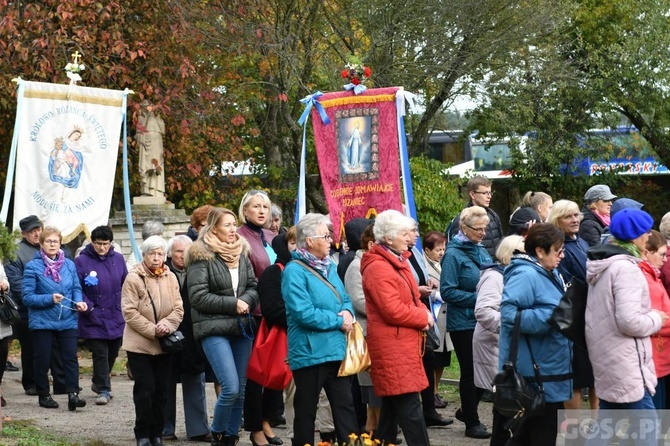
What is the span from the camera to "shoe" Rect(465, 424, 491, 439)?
932cm

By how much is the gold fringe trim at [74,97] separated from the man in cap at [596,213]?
18.8 ft

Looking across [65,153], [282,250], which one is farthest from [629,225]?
[65,153]

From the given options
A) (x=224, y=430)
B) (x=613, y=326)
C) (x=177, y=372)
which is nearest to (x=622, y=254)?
(x=613, y=326)

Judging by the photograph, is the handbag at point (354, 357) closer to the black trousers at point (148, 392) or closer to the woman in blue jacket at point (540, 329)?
the woman in blue jacket at point (540, 329)

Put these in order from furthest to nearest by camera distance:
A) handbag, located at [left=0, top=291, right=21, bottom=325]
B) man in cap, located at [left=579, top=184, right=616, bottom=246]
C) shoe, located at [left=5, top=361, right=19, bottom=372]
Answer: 1. shoe, located at [left=5, top=361, right=19, bottom=372]
2. man in cap, located at [left=579, top=184, right=616, bottom=246]
3. handbag, located at [left=0, top=291, right=21, bottom=325]

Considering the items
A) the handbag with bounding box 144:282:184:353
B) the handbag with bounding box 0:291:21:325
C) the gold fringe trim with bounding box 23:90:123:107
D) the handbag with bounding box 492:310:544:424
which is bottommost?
the handbag with bounding box 492:310:544:424

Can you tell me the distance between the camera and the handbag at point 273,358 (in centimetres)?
847

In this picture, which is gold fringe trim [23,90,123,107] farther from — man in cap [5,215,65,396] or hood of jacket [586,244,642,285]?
hood of jacket [586,244,642,285]

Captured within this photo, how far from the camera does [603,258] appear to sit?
22.1 feet

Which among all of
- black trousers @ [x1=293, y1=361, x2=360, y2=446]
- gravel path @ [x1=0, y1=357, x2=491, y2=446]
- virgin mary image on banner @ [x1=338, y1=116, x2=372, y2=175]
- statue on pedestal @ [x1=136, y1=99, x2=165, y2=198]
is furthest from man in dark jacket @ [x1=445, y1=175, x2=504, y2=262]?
statue on pedestal @ [x1=136, y1=99, x2=165, y2=198]

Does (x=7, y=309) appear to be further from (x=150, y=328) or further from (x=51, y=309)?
(x=150, y=328)

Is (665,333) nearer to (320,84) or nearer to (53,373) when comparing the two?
A: (53,373)

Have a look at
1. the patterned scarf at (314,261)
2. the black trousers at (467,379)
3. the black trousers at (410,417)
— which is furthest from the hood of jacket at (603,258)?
the black trousers at (467,379)

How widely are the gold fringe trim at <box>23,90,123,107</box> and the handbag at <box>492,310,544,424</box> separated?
7460mm
